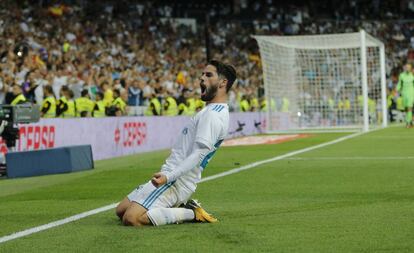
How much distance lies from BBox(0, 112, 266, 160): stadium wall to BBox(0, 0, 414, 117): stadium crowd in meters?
0.79

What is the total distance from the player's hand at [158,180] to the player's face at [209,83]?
0.85 metres

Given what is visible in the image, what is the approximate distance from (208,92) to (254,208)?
1.96 m

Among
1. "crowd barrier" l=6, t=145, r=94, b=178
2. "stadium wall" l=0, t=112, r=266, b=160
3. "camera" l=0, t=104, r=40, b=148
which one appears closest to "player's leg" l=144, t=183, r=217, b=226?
"camera" l=0, t=104, r=40, b=148

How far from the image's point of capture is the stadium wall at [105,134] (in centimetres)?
1830

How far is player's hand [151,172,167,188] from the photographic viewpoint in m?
8.04

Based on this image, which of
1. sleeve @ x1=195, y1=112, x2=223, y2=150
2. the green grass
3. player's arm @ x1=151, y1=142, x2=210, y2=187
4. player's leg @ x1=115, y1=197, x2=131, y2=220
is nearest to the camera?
the green grass

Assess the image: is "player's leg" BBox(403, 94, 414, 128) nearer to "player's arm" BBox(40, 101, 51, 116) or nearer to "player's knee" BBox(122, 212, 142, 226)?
"player's arm" BBox(40, 101, 51, 116)

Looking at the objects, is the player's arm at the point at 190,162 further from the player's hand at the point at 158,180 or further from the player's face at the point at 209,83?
the player's face at the point at 209,83

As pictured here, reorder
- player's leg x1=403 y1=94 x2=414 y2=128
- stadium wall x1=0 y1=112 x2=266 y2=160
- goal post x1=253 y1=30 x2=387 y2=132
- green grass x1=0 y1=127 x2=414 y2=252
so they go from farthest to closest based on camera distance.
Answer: goal post x1=253 y1=30 x2=387 y2=132
player's leg x1=403 y1=94 x2=414 y2=128
stadium wall x1=0 y1=112 x2=266 y2=160
green grass x1=0 y1=127 x2=414 y2=252

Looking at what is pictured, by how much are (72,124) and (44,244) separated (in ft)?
41.4

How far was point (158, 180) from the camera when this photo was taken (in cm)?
805

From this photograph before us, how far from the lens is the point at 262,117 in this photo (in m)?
35.8

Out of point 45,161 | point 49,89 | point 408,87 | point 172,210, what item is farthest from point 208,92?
point 408,87

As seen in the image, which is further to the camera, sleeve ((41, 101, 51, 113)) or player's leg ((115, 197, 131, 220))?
sleeve ((41, 101, 51, 113))
